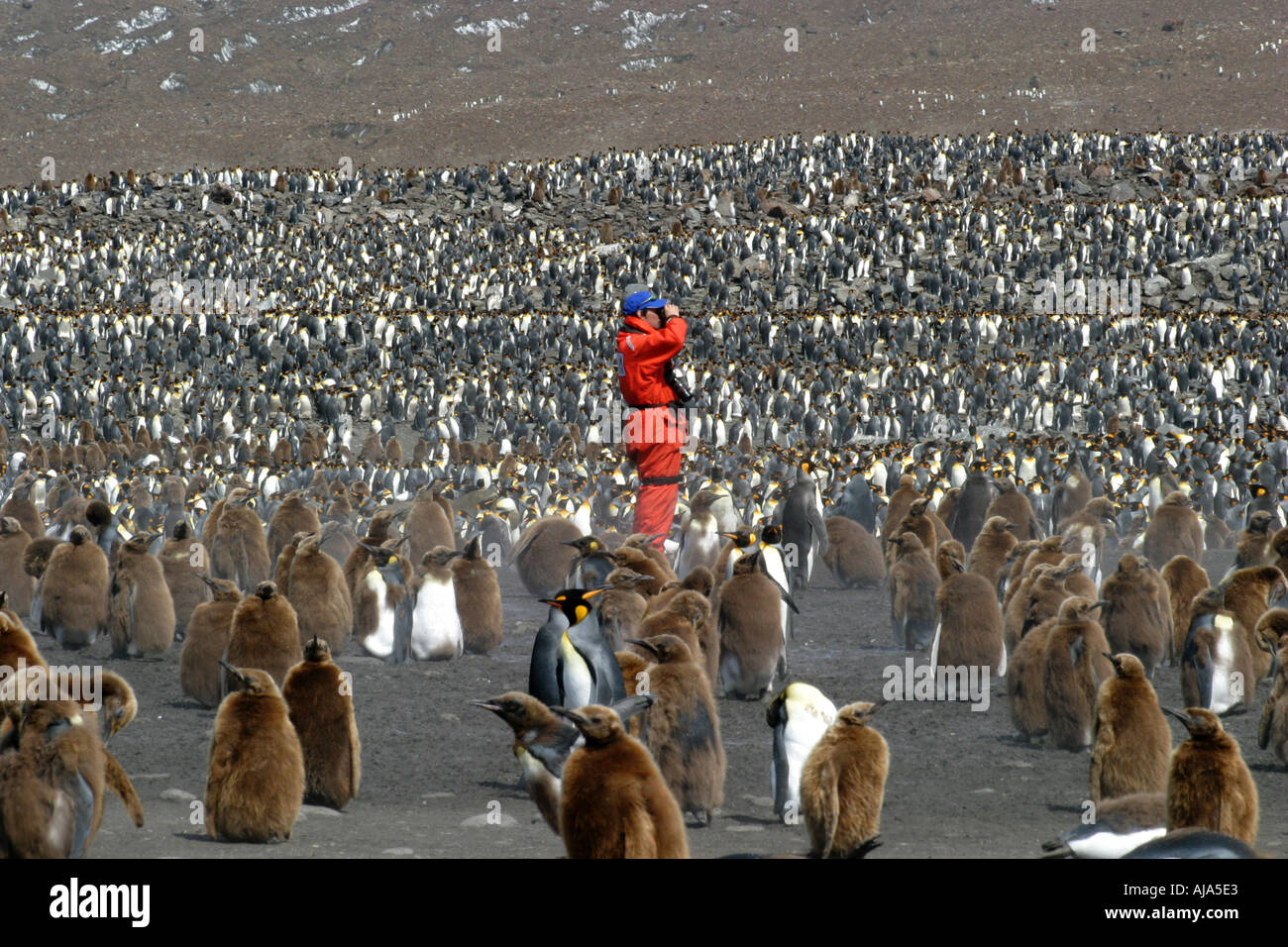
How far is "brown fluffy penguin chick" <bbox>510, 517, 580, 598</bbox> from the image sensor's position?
1030 centimetres

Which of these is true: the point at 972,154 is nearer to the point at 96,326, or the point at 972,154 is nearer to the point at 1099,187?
the point at 1099,187

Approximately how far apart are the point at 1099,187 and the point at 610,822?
33.4 m

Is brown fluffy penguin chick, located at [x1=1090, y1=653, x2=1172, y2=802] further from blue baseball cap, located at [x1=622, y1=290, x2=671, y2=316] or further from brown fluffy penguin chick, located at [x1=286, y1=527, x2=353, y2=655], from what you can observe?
blue baseball cap, located at [x1=622, y1=290, x2=671, y2=316]

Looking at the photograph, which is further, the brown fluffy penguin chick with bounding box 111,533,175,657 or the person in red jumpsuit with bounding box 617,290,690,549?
the person in red jumpsuit with bounding box 617,290,690,549

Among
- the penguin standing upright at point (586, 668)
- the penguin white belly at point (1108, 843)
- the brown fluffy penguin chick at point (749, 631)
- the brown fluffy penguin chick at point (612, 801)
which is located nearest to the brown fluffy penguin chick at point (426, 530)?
the brown fluffy penguin chick at point (749, 631)

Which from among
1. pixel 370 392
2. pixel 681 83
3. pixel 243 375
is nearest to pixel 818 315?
pixel 370 392

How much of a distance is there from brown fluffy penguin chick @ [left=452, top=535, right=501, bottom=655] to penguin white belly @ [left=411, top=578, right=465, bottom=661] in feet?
0.52

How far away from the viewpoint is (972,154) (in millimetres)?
38406

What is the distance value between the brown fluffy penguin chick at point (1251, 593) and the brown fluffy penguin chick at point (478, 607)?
4.01 metres

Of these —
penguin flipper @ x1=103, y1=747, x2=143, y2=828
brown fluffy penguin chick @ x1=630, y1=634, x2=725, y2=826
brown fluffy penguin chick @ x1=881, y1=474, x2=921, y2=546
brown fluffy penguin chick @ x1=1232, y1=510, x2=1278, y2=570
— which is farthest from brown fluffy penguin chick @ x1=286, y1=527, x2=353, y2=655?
brown fluffy penguin chick @ x1=881, y1=474, x2=921, y2=546

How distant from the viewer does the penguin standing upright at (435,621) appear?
782 cm

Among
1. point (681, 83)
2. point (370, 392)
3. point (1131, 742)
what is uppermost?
point (681, 83)

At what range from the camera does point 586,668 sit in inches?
202

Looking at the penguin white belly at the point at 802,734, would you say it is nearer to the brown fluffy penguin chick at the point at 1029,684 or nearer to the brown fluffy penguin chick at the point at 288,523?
the brown fluffy penguin chick at the point at 1029,684
